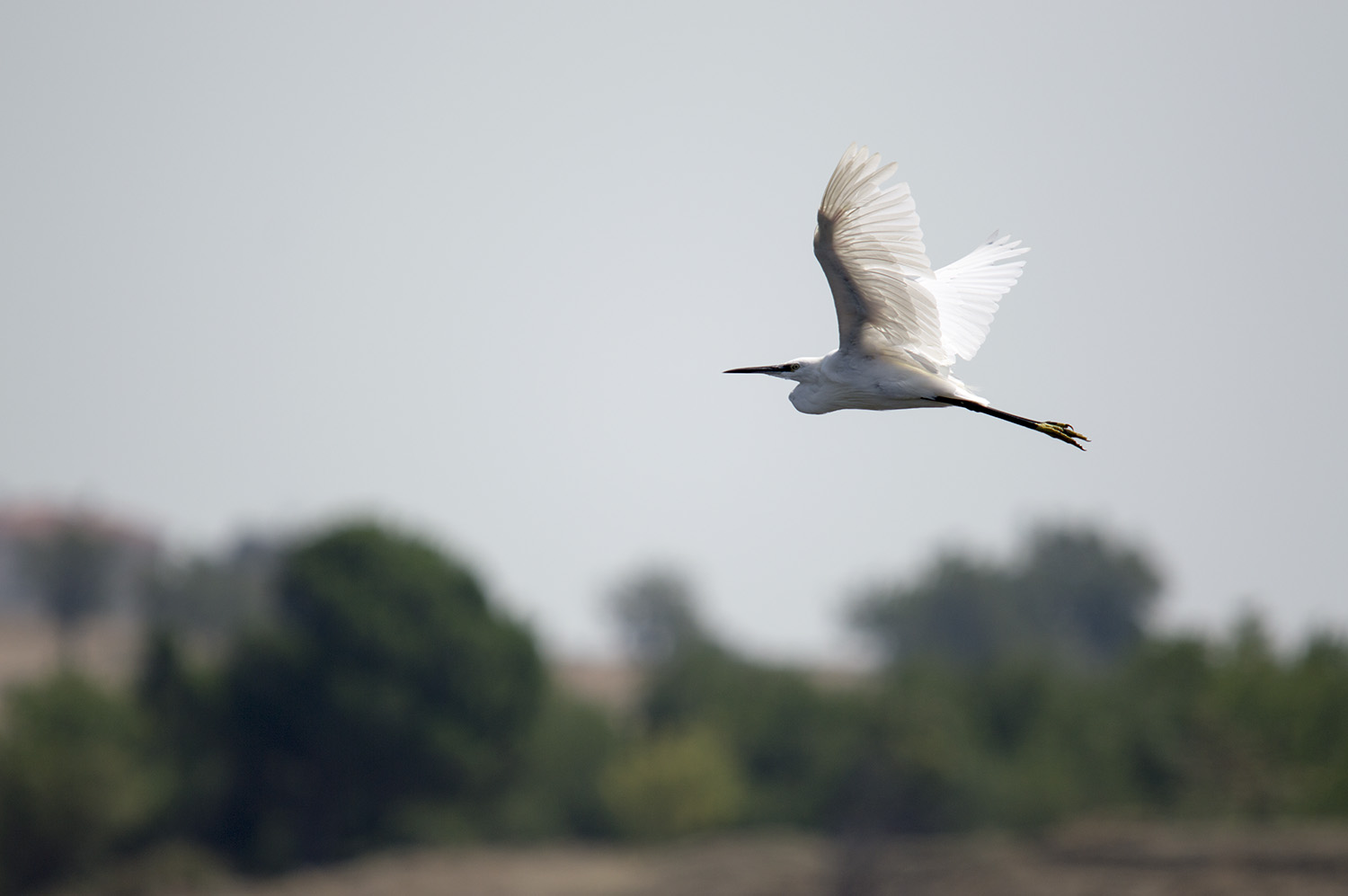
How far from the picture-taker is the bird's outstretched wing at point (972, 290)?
39.0 feet

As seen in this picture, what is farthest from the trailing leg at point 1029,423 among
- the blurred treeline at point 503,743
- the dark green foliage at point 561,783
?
the dark green foliage at point 561,783

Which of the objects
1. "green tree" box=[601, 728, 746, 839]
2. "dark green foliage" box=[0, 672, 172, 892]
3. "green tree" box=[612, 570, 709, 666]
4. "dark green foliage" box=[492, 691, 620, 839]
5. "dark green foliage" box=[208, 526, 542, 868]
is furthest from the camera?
"green tree" box=[612, 570, 709, 666]

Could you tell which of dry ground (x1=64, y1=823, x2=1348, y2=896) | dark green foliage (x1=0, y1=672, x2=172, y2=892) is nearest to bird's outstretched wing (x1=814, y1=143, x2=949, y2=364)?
dry ground (x1=64, y1=823, x2=1348, y2=896)

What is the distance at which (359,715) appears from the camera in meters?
56.4

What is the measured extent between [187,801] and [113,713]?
4.64 m

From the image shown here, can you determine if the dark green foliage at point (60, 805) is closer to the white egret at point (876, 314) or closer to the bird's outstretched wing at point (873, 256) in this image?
the white egret at point (876, 314)

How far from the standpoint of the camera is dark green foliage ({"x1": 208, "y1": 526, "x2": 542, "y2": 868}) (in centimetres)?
5691

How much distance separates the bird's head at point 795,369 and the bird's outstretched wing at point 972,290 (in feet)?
3.61

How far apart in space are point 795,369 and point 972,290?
207 cm

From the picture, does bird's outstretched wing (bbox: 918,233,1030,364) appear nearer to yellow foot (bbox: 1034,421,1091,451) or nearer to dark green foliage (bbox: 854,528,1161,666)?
yellow foot (bbox: 1034,421,1091,451)

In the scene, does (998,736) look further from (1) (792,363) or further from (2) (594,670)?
(2) (594,670)

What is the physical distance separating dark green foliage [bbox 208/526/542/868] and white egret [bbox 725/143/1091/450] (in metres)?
48.4

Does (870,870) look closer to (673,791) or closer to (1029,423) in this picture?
(673,791)

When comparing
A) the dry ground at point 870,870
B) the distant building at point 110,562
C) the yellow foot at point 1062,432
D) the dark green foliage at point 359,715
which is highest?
the distant building at point 110,562
